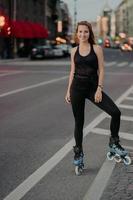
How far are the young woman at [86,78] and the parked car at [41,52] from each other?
55.0 meters

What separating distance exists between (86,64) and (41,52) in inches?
2202

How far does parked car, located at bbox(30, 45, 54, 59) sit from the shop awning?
317 cm

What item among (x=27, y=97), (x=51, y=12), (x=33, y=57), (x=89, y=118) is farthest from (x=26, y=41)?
(x=89, y=118)

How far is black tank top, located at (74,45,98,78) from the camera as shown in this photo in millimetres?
7863

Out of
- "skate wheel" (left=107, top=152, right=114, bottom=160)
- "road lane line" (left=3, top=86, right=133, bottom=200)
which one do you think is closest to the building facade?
"road lane line" (left=3, top=86, right=133, bottom=200)

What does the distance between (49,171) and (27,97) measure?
11630mm

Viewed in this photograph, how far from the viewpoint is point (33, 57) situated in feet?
208

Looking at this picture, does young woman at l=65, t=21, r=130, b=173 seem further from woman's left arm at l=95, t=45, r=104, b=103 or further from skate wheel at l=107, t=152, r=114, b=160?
skate wheel at l=107, t=152, r=114, b=160

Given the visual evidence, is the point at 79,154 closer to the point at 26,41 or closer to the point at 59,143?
the point at 59,143

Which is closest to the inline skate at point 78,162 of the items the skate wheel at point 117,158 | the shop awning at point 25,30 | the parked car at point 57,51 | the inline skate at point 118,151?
the inline skate at point 118,151

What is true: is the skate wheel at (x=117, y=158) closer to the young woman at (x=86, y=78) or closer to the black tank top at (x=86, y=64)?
the young woman at (x=86, y=78)

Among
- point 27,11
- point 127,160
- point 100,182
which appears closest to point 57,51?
point 27,11

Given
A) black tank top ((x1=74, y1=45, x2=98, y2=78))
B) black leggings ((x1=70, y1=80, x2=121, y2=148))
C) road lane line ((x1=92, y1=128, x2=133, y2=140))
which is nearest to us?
black tank top ((x1=74, y1=45, x2=98, y2=78))

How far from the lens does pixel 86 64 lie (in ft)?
25.8
